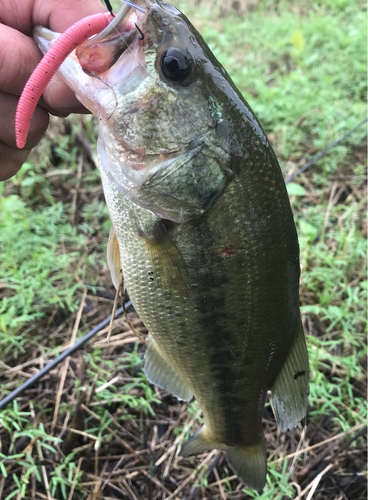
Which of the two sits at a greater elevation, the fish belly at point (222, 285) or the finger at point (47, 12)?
the finger at point (47, 12)

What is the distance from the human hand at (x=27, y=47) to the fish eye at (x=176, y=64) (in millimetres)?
328

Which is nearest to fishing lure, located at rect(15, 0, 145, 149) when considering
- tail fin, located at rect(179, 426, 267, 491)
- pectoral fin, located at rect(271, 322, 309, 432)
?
pectoral fin, located at rect(271, 322, 309, 432)

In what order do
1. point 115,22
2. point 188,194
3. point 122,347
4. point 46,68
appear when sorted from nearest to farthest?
point 46,68
point 115,22
point 188,194
point 122,347

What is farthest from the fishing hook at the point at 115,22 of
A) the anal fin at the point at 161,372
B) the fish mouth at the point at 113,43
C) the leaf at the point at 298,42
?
the leaf at the point at 298,42

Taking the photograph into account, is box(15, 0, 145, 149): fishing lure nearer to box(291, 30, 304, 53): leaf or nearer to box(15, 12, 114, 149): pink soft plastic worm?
box(15, 12, 114, 149): pink soft plastic worm

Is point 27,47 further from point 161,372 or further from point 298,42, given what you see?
point 298,42

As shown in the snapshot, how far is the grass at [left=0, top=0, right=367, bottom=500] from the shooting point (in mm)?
2014

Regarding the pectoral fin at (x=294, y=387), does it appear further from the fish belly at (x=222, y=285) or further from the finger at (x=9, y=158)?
the finger at (x=9, y=158)

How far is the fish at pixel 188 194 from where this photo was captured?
3.75 ft

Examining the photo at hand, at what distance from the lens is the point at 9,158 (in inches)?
60.4

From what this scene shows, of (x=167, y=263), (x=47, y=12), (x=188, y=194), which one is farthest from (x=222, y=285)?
(x=47, y=12)

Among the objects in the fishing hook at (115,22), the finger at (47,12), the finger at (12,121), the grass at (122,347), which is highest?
the finger at (47,12)

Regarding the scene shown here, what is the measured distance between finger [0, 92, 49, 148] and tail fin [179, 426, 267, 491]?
145cm

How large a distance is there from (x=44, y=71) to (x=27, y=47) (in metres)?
0.38
